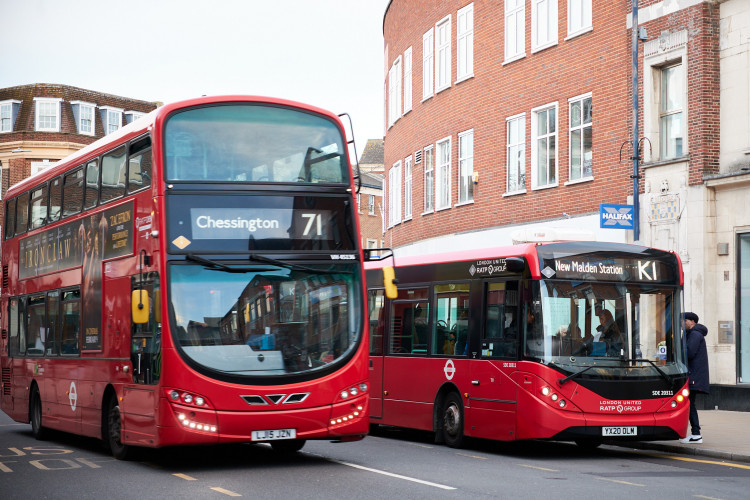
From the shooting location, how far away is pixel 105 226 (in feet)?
46.3

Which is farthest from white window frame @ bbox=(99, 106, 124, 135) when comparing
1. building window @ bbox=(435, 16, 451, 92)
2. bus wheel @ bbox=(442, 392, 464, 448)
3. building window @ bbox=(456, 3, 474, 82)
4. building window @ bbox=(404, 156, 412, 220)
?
bus wheel @ bbox=(442, 392, 464, 448)

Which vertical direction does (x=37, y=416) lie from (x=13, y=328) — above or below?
below

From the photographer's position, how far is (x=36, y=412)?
17.8 meters

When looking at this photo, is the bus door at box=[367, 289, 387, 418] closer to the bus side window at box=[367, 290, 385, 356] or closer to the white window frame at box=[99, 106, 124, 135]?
the bus side window at box=[367, 290, 385, 356]

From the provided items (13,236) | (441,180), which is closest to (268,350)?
(13,236)

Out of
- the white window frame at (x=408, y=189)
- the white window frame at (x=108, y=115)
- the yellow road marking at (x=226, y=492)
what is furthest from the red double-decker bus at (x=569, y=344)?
the white window frame at (x=108, y=115)

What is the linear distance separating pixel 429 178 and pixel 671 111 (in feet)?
39.6

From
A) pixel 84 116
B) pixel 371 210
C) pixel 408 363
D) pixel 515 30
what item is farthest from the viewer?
pixel 371 210

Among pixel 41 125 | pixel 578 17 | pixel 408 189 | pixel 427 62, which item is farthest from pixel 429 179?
pixel 41 125

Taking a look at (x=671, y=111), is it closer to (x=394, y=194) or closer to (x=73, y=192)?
(x=73, y=192)

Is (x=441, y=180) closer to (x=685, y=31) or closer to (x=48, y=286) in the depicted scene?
(x=685, y=31)

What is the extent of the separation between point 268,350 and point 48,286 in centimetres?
603

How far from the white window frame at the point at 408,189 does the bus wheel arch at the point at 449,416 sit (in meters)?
20.3

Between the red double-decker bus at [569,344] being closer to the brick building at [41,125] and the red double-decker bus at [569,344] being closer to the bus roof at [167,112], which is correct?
the bus roof at [167,112]
